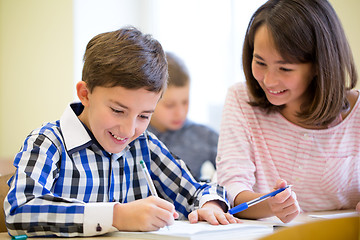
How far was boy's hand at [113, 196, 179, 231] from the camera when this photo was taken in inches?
37.2

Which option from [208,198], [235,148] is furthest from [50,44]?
[208,198]

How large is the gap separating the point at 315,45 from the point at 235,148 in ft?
1.29

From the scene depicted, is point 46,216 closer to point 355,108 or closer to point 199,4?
point 355,108

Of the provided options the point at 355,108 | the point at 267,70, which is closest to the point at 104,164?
the point at 267,70

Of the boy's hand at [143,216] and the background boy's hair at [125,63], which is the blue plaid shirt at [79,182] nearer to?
the boy's hand at [143,216]

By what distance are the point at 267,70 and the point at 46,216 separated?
78 centimetres

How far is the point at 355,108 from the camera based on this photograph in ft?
4.91

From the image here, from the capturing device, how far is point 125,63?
1128 millimetres

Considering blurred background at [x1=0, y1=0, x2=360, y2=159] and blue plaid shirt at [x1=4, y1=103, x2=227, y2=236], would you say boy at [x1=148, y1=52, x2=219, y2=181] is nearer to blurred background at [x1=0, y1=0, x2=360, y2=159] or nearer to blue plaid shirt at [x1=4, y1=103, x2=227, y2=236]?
blurred background at [x1=0, y1=0, x2=360, y2=159]

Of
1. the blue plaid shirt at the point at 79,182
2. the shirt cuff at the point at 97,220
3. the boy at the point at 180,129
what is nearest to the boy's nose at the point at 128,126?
the blue plaid shirt at the point at 79,182

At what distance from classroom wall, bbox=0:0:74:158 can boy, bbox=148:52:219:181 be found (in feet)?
5.08

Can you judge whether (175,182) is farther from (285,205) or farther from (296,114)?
(296,114)

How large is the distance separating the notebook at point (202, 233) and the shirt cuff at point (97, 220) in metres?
0.03

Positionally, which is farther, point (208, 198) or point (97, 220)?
point (208, 198)
